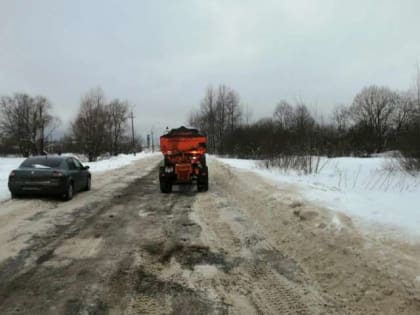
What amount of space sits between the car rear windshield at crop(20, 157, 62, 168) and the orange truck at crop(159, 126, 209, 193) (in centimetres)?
379

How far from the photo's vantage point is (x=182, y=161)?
1530 centimetres

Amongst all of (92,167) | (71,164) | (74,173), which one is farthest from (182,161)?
(92,167)

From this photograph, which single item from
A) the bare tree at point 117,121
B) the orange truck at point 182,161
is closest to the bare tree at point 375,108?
the bare tree at point 117,121

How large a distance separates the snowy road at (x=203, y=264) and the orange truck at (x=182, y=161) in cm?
485

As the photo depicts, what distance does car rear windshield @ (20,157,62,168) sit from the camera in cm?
1327

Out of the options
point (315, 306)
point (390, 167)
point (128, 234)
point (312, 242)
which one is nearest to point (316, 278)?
point (315, 306)

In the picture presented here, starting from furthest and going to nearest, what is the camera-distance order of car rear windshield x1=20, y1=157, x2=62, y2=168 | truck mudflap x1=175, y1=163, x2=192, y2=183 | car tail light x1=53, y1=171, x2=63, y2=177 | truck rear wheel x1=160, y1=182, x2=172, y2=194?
truck mudflap x1=175, y1=163, x2=192, y2=183, truck rear wheel x1=160, y1=182, x2=172, y2=194, car rear windshield x1=20, y1=157, x2=62, y2=168, car tail light x1=53, y1=171, x2=63, y2=177

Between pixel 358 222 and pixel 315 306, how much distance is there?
3.57 m

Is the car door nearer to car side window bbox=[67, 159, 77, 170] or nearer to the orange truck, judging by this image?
car side window bbox=[67, 159, 77, 170]

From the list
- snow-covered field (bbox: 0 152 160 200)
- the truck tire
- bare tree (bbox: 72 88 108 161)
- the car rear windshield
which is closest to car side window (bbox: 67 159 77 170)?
the car rear windshield

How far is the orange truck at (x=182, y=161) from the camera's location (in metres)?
15.1

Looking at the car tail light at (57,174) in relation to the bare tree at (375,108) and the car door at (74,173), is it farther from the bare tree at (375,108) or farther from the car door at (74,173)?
the bare tree at (375,108)

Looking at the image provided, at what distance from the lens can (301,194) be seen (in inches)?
456

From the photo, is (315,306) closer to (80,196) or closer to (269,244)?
(269,244)
